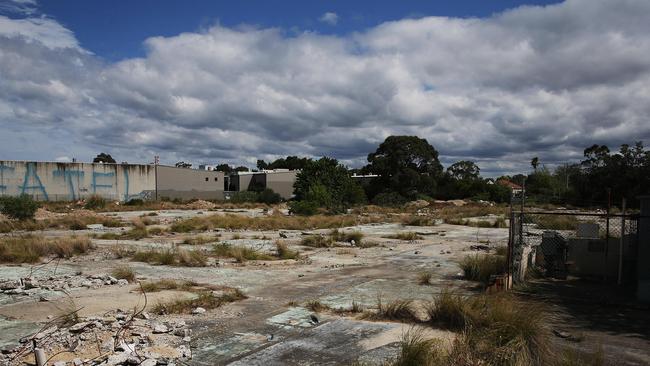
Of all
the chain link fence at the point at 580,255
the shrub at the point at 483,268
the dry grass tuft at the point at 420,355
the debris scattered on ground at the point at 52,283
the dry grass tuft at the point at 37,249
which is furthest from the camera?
the dry grass tuft at the point at 37,249

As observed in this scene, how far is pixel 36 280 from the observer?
11500 mm

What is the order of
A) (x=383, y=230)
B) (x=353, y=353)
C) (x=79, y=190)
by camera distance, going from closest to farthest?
1. (x=353, y=353)
2. (x=383, y=230)
3. (x=79, y=190)

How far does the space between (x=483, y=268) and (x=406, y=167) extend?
62.0 m

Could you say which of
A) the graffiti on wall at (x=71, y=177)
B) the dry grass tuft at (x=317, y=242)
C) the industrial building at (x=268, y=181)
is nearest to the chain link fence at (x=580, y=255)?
the dry grass tuft at (x=317, y=242)

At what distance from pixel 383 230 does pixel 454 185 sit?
178 feet

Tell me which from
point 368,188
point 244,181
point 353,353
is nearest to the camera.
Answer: point 353,353

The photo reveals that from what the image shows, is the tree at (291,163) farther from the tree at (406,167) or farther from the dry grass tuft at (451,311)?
the dry grass tuft at (451,311)

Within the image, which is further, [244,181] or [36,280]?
[244,181]

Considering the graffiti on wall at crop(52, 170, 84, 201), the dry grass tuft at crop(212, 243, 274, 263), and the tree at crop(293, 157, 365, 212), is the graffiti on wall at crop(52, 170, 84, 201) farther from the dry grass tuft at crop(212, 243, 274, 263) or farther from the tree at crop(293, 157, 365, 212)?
the dry grass tuft at crop(212, 243, 274, 263)

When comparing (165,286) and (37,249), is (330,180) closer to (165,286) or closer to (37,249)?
(37,249)

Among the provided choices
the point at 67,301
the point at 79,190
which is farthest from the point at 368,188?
the point at 67,301

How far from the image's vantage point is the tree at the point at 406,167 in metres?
73.0

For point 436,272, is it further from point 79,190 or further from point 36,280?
point 79,190

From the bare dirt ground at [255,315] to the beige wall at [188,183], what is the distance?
60.3 m
